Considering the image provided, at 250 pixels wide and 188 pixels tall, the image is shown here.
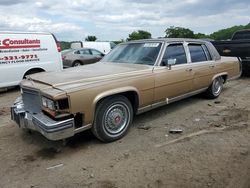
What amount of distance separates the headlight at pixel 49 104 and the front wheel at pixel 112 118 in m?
0.71

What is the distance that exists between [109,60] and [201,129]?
240cm

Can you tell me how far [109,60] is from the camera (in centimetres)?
583

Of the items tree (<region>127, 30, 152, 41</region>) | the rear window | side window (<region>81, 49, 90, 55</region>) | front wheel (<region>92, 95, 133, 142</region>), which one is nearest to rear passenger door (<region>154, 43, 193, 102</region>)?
front wheel (<region>92, 95, 133, 142</region>)

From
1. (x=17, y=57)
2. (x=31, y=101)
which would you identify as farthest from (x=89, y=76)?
(x=17, y=57)

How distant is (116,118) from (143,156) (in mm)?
849

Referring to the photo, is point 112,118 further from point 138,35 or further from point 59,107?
point 138,35

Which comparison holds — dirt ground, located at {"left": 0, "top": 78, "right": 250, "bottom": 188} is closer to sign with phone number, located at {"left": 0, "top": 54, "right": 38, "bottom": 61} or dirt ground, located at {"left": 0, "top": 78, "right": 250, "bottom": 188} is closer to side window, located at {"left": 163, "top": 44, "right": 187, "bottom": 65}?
side window, located at {"left": 163, "top": 44, "right": 187, "bottom": 65}

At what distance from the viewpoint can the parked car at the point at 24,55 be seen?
28.0ft

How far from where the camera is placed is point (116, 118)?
14.6ft

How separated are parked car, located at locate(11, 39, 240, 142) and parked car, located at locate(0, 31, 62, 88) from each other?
13.9 ft

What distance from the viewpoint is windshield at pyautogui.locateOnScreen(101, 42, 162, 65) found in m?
5.29

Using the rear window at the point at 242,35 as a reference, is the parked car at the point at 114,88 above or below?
below

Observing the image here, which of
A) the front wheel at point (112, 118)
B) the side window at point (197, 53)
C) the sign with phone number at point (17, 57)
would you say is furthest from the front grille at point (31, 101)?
the sign with phone number at point (17, 57)

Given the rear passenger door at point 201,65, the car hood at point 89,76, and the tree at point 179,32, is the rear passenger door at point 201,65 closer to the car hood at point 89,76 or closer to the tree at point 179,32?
the car hood at point 89,76
